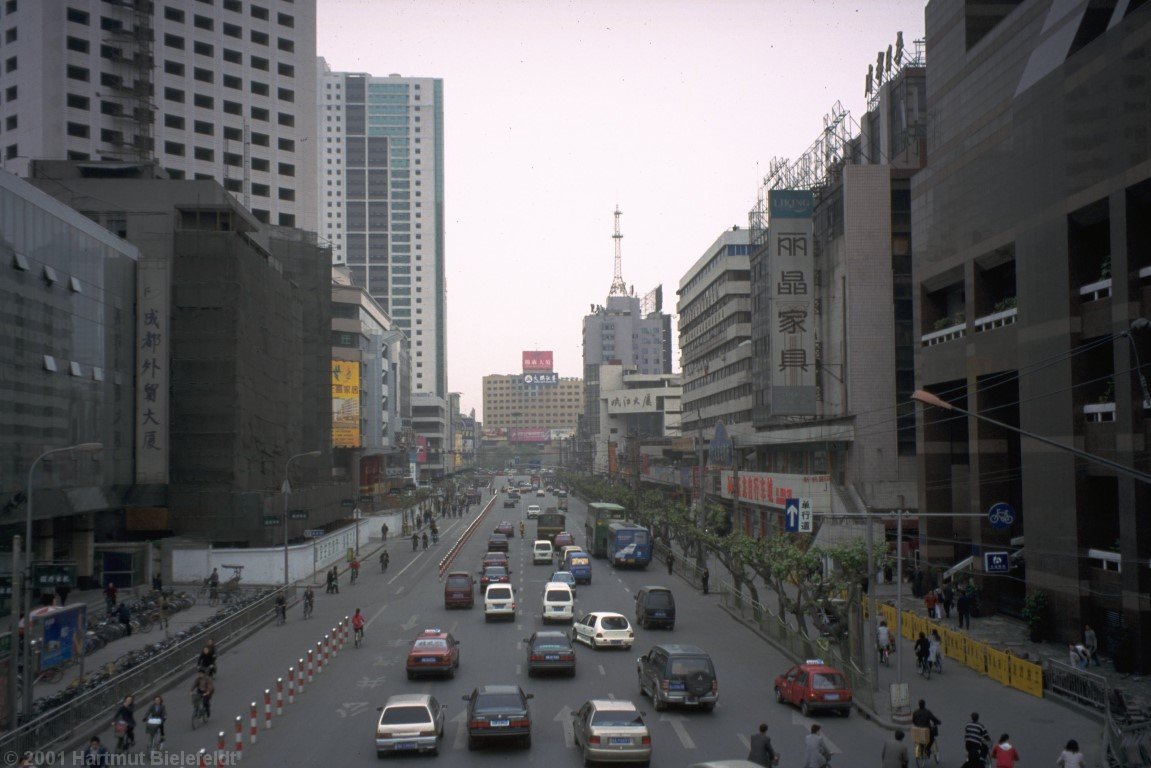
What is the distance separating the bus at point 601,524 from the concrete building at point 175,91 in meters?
47.0

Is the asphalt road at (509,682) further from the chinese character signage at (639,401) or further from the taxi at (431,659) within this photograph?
the chinese character signage at (639,401)

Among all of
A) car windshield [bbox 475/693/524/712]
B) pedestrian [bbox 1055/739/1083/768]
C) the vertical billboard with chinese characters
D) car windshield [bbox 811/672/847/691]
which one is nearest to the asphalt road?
car windshield [bbox 811/672/847/691]

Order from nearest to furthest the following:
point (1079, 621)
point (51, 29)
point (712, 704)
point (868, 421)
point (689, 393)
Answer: point (712, 704), point (1079, 621), point (868, 421), point (51, 29), point (689, 393)

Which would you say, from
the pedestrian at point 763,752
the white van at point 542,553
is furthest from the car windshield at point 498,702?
the white van at point 542,553

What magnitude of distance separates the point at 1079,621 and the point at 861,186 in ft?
108

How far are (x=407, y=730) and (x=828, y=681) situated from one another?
10958 mm

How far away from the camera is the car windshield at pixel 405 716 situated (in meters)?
21.0

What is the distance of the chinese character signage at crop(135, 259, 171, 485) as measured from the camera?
5700cm

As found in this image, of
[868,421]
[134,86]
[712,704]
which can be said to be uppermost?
[134,86]

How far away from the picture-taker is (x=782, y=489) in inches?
2532

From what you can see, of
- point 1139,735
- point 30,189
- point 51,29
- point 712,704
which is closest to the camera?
point 1139,735

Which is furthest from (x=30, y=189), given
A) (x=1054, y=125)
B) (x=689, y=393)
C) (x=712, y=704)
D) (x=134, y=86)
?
(x=689, y=393)

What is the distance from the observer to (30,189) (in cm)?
4366

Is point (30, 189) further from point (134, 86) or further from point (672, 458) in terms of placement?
point (672, 458)
